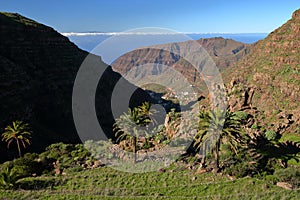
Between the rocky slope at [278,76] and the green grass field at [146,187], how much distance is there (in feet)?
75.0

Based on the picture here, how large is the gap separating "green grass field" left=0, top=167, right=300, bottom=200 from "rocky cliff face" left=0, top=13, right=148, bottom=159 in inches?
1071

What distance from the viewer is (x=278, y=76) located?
5631cm

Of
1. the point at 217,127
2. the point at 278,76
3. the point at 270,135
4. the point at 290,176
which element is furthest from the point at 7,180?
the point at 278,76

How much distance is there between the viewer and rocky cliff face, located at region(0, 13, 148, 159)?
198 ft

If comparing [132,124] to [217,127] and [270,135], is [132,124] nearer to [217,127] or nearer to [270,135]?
[217,127]

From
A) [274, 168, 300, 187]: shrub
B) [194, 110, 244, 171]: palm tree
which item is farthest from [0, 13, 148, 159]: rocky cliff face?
[274, 168, 300, 187]: shrub

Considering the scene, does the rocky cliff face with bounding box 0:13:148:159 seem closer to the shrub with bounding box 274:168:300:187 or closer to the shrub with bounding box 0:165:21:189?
the shrub with bounding box 0:165:21:189

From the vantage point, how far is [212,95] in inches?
2189

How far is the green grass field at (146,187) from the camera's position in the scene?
2314cm

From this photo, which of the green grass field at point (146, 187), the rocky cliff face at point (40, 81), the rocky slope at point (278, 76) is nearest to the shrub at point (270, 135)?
the rocky slope at point (278, 76)

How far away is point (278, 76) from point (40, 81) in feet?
221

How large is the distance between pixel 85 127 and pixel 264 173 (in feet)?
183

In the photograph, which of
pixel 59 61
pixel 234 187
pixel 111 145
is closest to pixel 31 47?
pixel 59 61

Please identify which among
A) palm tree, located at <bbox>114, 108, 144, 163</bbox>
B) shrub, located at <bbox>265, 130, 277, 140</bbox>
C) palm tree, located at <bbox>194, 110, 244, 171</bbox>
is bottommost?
shrub, located at <bbox>265, 130, 277, 140</bbox>
